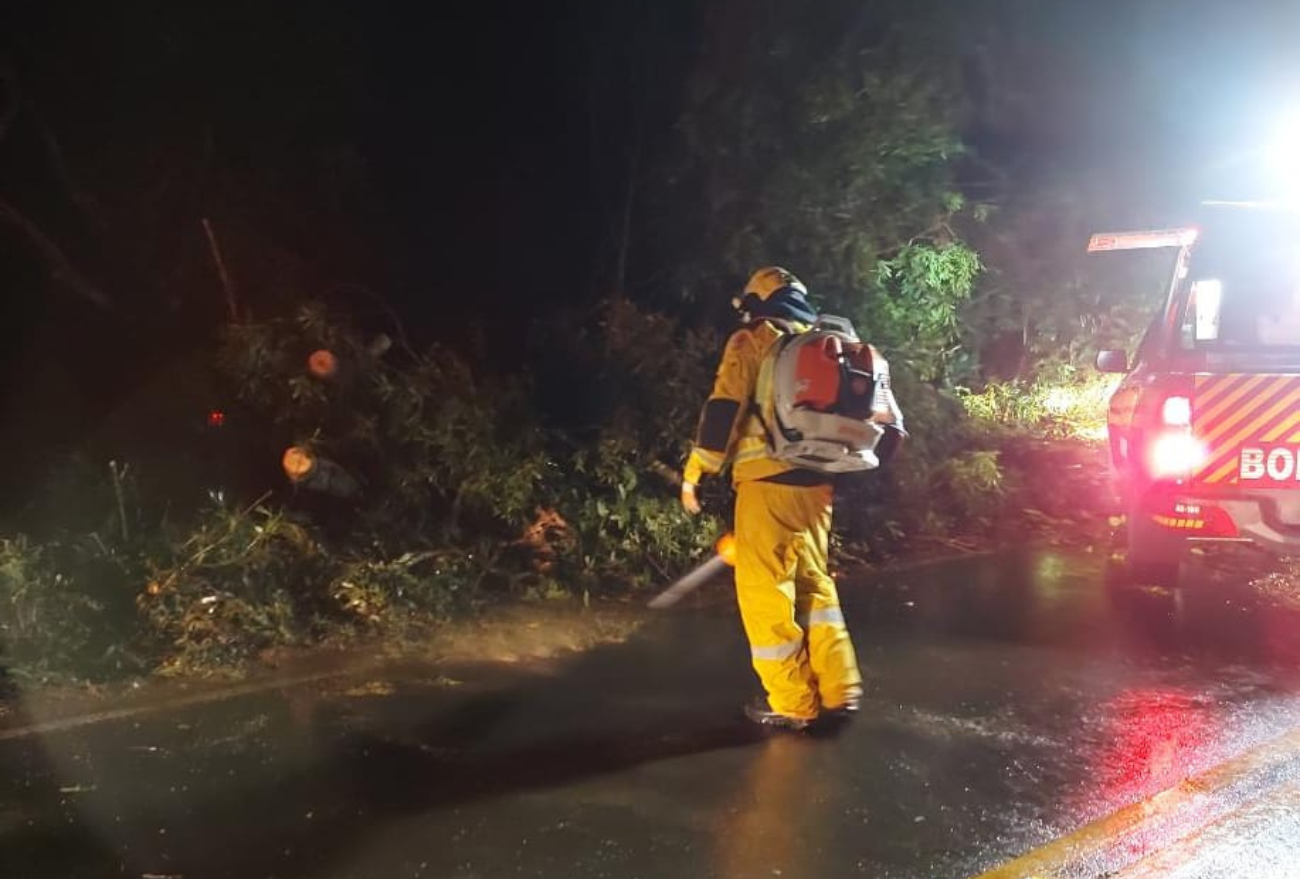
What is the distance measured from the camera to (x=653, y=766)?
14.1ft

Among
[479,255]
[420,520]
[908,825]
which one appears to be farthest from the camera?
[479,255]

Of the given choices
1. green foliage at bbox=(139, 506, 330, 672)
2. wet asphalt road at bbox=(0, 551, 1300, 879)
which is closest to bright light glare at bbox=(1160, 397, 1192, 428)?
wet asphalt road at bbox=(0, 551, 1300, 879)

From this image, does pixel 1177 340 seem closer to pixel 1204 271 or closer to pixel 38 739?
pixel 1204 271

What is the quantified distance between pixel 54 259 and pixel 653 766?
5.25 meters

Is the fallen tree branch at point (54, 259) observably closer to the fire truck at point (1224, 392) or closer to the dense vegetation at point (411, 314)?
the dense vegetation at point (411, 314)

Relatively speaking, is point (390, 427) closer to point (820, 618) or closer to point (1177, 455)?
point (820, 618)

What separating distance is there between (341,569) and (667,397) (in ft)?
8.04

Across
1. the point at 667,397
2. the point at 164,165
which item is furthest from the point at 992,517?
the point at 164,165

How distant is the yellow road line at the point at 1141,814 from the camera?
3.63 meters

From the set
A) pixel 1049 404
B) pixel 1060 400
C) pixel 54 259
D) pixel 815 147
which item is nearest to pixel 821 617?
pixel 815 147

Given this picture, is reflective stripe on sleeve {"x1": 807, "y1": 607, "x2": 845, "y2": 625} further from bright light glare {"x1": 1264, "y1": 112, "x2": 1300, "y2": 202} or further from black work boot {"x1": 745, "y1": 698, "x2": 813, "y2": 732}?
bright light glare {"x1": 1264, "y1": 112, "x2": 1300, "y2": 202}

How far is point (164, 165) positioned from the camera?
7465 millimetres

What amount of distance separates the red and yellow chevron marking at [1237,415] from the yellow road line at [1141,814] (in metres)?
1.43

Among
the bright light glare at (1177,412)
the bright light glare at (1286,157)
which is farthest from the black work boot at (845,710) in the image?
the bright light glare at (1286,157)
